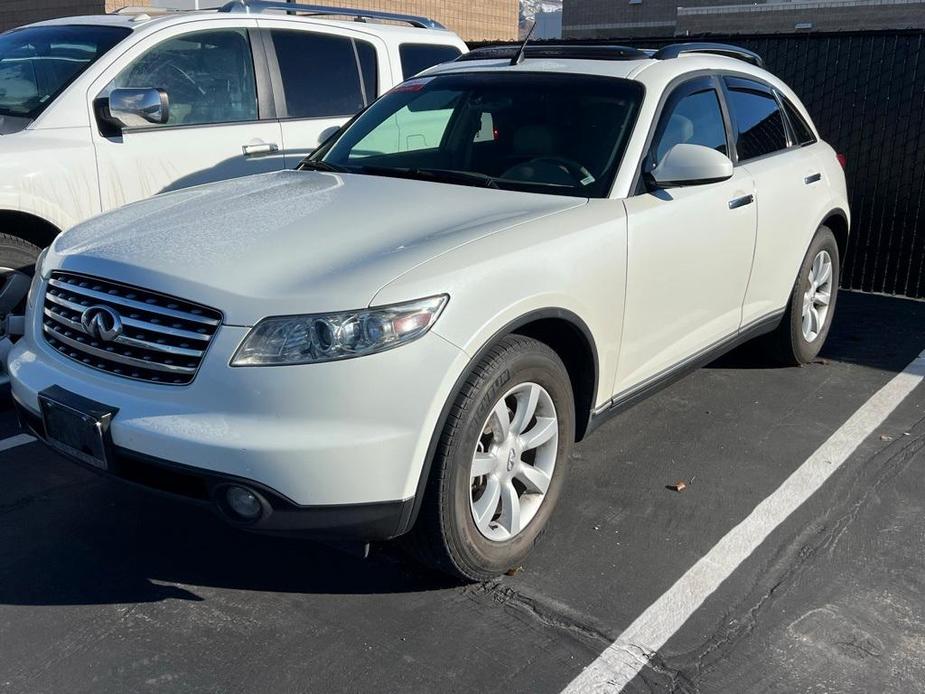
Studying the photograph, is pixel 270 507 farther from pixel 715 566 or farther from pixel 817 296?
pixel 817 296

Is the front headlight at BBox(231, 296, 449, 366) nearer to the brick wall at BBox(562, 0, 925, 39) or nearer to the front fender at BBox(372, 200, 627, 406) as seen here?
the front fender at BBox(372, 200, 627, 406)

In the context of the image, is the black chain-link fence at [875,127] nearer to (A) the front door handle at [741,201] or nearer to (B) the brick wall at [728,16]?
(A) the front door handle at [741,201]

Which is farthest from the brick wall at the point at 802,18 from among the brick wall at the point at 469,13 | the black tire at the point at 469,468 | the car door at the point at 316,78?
the black tire at the point at 469,468

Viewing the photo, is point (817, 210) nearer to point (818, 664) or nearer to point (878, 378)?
point (878, 378)

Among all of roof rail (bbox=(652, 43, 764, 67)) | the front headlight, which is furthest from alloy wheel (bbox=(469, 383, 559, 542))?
roof rail (bbox=(652, 43, 764, 67))

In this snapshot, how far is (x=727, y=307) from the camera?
15.1ft

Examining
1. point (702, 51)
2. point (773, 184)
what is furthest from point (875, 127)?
point (702, 51)

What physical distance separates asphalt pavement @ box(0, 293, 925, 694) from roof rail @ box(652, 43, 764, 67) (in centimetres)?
189

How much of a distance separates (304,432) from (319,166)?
213cm

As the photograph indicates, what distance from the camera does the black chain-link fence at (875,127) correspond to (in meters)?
7.52

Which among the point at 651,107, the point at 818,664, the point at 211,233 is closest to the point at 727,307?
the point at 651,107

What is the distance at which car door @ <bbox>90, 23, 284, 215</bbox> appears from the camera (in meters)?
5.10

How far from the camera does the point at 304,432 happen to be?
8.95 ft

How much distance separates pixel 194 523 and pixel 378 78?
3.74 meters
